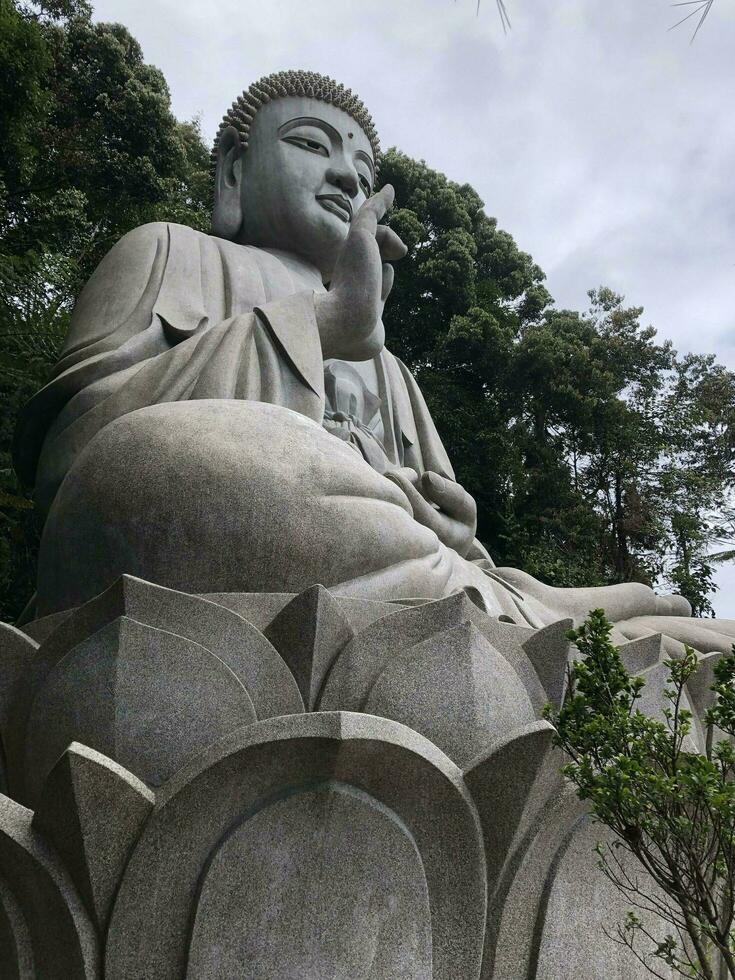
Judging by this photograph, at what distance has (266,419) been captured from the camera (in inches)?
138

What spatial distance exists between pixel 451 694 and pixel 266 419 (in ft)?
3.66

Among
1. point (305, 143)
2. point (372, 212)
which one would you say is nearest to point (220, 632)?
point (372, 212)

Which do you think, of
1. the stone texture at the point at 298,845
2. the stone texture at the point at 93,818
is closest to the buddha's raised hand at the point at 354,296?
the stone texture at the point at 298,845

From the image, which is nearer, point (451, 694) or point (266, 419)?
point (451, 694)

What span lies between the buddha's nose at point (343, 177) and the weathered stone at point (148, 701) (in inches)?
152

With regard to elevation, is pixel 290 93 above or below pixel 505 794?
above

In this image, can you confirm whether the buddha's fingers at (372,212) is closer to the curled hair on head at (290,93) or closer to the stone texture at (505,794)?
the curled hair on head at (290,93)

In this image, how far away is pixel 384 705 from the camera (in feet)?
9.34

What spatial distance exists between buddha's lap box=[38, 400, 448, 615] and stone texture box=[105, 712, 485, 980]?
0.87 metres

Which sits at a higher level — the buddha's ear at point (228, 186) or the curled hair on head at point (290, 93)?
the curled hair on head at point (290, 93)

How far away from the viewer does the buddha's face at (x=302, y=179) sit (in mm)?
5988

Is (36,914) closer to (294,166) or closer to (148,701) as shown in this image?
(148,701)

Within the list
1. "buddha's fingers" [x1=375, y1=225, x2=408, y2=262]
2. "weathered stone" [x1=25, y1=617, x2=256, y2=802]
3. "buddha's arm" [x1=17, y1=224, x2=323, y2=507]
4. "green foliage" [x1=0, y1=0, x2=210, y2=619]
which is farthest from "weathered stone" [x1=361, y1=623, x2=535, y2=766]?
"green foliage" [x1=0, y1=0, x2=210, y2=619]

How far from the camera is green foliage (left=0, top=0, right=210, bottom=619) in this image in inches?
325
